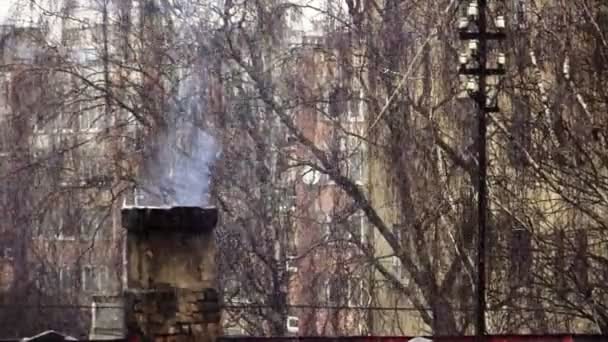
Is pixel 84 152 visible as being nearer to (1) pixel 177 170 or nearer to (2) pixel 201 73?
(2) pixel 201 73

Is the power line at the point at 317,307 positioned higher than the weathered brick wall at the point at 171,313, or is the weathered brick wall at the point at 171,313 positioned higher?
the power line at the point at 317,307

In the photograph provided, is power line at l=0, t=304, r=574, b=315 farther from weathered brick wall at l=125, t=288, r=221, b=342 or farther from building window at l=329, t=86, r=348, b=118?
weathered brick wall at l=125, t=288, r=221, b=342

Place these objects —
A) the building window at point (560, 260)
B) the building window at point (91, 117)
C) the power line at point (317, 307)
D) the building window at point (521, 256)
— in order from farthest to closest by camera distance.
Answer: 1. the building window at point (91, 117)
2. the building window at point (521, 256)
3. the power line at point (317, 307)
4. the building window at point (560, 260)

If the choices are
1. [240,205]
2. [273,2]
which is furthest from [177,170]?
[273,2]

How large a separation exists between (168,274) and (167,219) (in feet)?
1.58

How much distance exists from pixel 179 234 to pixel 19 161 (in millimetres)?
8165

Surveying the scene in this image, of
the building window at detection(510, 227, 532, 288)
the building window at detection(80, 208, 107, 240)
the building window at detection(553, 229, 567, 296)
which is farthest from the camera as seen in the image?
the building window at detection(80, 208, 107, 240)

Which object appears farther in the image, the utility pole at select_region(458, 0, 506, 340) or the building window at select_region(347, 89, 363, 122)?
the building window at select_region(347, 89, 363, 122)

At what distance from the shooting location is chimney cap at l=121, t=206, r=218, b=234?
428 inches

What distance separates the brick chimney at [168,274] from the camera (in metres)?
10.9

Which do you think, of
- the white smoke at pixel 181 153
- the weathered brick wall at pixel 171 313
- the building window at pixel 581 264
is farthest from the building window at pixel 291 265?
the weathered brick wall at pixel 171 313


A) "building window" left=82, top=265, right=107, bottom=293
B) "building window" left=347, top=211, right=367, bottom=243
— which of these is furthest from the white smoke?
"building window" left=347, top=211, right=367, bottom=243

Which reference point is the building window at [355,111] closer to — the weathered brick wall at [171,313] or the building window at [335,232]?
the building window at [335,232]

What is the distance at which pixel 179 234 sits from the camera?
11.0 metres
